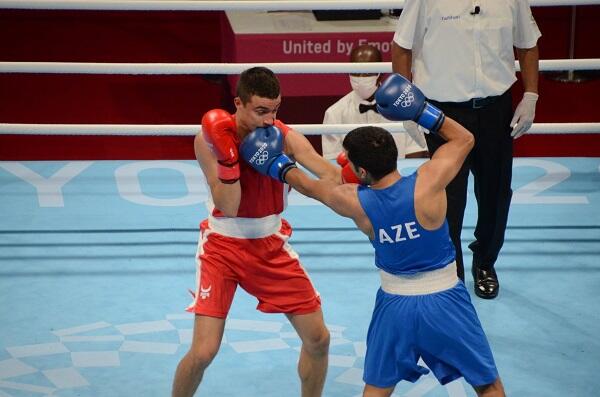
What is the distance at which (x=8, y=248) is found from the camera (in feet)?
17.1

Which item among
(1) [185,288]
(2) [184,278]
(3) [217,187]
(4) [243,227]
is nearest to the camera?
(3) [217,187]

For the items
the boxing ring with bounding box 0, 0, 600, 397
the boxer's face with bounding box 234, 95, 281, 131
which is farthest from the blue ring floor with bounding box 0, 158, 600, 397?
the boxer's face with bounding box 234, 95, 281, 131

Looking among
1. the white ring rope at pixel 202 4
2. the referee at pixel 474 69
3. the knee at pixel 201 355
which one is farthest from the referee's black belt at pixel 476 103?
the knee at pixel 201 355

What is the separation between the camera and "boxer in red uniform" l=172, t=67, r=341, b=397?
3.45m

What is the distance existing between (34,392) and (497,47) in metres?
2.32

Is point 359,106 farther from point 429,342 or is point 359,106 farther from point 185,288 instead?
point 429,342

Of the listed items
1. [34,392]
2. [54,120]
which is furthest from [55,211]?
[34,392]

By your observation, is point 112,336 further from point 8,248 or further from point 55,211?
point 55,211

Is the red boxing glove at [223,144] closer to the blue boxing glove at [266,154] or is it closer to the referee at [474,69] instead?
the blue boxing glove at [266,154]

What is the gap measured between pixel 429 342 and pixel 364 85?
303 cm

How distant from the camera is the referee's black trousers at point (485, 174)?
455 centimetres

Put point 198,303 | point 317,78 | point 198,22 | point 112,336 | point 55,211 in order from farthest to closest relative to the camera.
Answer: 1. point 198,22
2. point 317,78
3. point 55,211
4. point 112,336
5. point 198,303

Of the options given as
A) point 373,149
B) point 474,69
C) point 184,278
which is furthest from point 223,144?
point 184,278

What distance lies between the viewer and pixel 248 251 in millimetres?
3574
